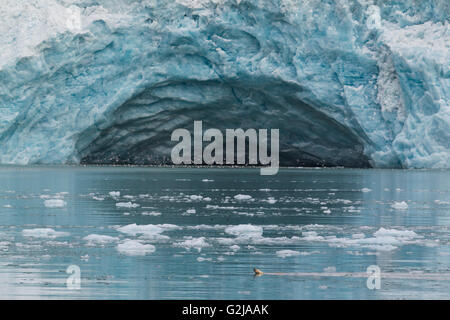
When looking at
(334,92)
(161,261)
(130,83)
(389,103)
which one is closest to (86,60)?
(130,83)

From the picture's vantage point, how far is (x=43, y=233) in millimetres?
10711

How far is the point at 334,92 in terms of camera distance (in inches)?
1173

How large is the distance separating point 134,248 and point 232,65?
21.4 m

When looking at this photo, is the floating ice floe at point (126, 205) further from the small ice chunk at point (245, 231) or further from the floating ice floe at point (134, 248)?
the floating ice floe at point (134, 248)

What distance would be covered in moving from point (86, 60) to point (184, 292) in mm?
23993

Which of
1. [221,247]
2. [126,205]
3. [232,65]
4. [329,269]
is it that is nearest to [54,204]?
[126,205]

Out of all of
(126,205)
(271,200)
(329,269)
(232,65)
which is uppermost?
(232,65)

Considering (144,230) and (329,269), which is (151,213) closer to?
(144,230)

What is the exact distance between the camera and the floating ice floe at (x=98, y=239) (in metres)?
9.80

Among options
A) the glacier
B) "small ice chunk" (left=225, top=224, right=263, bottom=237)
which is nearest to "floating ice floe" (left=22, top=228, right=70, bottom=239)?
"small ice chunk" (left=225, top=224, right=263, bottom=237)

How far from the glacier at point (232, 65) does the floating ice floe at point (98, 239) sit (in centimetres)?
1871

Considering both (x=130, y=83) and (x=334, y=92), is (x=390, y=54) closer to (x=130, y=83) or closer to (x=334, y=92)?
(x=334, y=92)

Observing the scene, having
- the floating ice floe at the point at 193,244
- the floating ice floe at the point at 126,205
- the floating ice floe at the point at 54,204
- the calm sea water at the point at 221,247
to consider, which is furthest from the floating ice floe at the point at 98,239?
the floating ice floe at the point at 54,204
